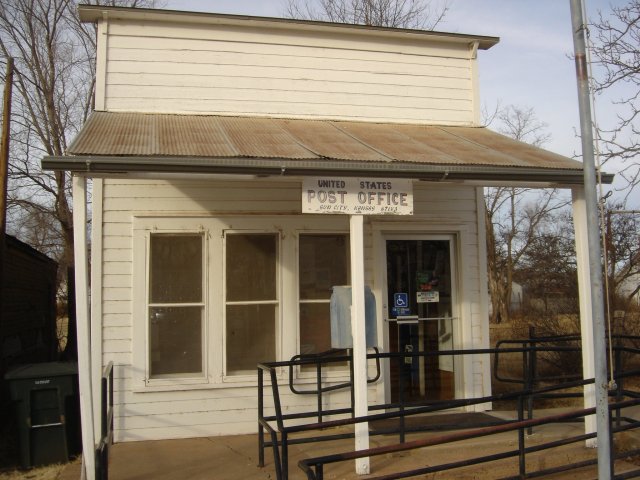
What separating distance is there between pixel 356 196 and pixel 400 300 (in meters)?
2.64

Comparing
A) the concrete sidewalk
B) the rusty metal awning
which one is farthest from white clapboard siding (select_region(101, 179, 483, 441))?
the rusty metal awning

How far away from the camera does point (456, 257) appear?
8.16m

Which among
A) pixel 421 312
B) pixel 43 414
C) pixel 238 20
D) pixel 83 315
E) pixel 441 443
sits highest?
pixel 238 20

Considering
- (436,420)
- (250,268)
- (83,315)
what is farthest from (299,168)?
(436,420)

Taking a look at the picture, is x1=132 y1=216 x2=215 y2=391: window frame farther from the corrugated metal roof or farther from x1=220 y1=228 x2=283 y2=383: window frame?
the corrugated metal roof

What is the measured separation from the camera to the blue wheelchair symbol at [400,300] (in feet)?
26.2

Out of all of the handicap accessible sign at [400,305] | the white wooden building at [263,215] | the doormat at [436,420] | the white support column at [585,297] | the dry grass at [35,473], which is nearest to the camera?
the white support column at [585,297]

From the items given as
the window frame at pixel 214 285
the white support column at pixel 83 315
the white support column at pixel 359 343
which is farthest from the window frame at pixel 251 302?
the white support column at pixel 83 315

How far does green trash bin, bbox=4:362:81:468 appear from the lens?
730 centimetres

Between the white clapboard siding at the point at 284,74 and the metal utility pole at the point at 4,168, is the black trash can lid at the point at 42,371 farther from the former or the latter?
the metal utility pole at the point at 4,168

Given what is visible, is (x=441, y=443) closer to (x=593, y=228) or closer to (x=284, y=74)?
(x=593, y=228)

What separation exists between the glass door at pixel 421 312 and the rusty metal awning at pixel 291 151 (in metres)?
1.44

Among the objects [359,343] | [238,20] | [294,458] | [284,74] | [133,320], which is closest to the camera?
[359,343]

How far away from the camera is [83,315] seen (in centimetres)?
516
